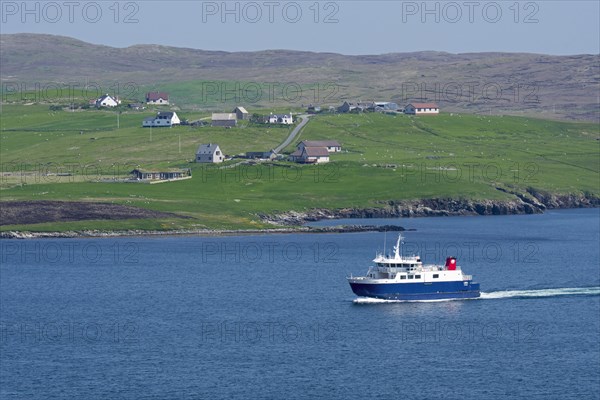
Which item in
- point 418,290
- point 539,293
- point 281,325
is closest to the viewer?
point 281,325

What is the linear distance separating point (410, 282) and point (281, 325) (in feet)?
62.5

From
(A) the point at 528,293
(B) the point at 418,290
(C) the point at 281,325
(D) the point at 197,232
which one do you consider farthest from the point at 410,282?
(D) the point at 197,232

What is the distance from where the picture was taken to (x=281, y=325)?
358 ft

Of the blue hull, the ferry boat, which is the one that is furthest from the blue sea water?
the ferry boat

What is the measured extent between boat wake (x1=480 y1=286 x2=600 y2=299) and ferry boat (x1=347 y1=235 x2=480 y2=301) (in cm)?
207

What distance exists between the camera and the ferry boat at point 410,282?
123 metres

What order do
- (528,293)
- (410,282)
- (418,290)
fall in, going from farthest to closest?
1. (528,293)
2. (418,290)
3. (410,282)

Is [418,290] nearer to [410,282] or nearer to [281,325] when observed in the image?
[410,282]

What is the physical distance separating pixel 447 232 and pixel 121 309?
2784 inches

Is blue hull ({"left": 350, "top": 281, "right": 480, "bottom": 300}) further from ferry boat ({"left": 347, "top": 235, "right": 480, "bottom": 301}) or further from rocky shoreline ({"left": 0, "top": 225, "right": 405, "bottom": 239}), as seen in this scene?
rocky shoreline ({"left": 0, "top": 225, "right": 405, "bottom": 239})

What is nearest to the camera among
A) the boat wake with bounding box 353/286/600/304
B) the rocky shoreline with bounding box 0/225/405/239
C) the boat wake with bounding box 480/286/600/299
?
the boat wake with bounding box 353/286/600/304

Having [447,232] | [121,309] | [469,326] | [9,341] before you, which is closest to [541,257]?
[447,232]

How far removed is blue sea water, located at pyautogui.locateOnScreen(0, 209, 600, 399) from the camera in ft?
296

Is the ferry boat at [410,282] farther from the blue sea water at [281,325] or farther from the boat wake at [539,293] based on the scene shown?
the boat wake at [539,293]
